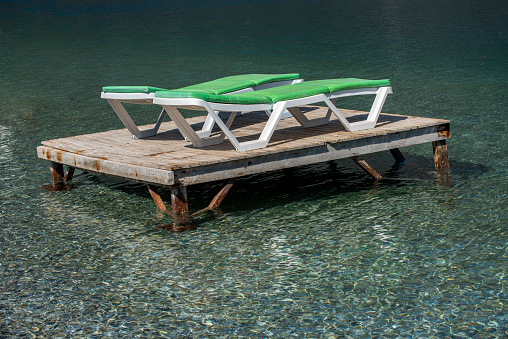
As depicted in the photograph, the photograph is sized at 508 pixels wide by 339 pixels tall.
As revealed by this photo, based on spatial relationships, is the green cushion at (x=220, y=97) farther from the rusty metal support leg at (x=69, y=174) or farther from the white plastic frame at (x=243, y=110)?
the rusty metal support leg at (x=69, y=174)

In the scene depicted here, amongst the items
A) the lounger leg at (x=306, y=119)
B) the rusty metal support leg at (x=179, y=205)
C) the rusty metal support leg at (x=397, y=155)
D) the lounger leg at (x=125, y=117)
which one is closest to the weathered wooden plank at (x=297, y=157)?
the rusty metal support leg at (x=179, y=205)

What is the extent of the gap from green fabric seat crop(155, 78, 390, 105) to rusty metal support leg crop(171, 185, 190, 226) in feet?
2.99

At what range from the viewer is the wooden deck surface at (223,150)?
6.06m

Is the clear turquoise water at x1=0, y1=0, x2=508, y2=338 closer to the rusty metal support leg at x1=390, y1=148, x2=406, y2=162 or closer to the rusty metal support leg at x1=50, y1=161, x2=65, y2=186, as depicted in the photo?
the rusty metal support leg at x1=390, y1=148, x2=406, y2=162

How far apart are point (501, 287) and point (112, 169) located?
3613 millimetres

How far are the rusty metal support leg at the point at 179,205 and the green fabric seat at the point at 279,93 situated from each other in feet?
2.99

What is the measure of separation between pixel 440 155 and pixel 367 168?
926 millimetres

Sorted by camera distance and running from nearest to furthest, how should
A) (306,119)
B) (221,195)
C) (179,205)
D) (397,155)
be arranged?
(179,205), (221,195), (306,119), (397,155)

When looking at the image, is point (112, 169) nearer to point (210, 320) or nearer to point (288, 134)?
point (288, 134)

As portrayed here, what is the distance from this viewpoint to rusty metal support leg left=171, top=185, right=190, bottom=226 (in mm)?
6039

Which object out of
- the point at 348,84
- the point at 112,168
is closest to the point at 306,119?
the point at 348,84

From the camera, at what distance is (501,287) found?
4.62 m

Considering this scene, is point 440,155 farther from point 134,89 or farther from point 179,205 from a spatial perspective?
point 134,89

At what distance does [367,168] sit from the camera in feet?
23.7
